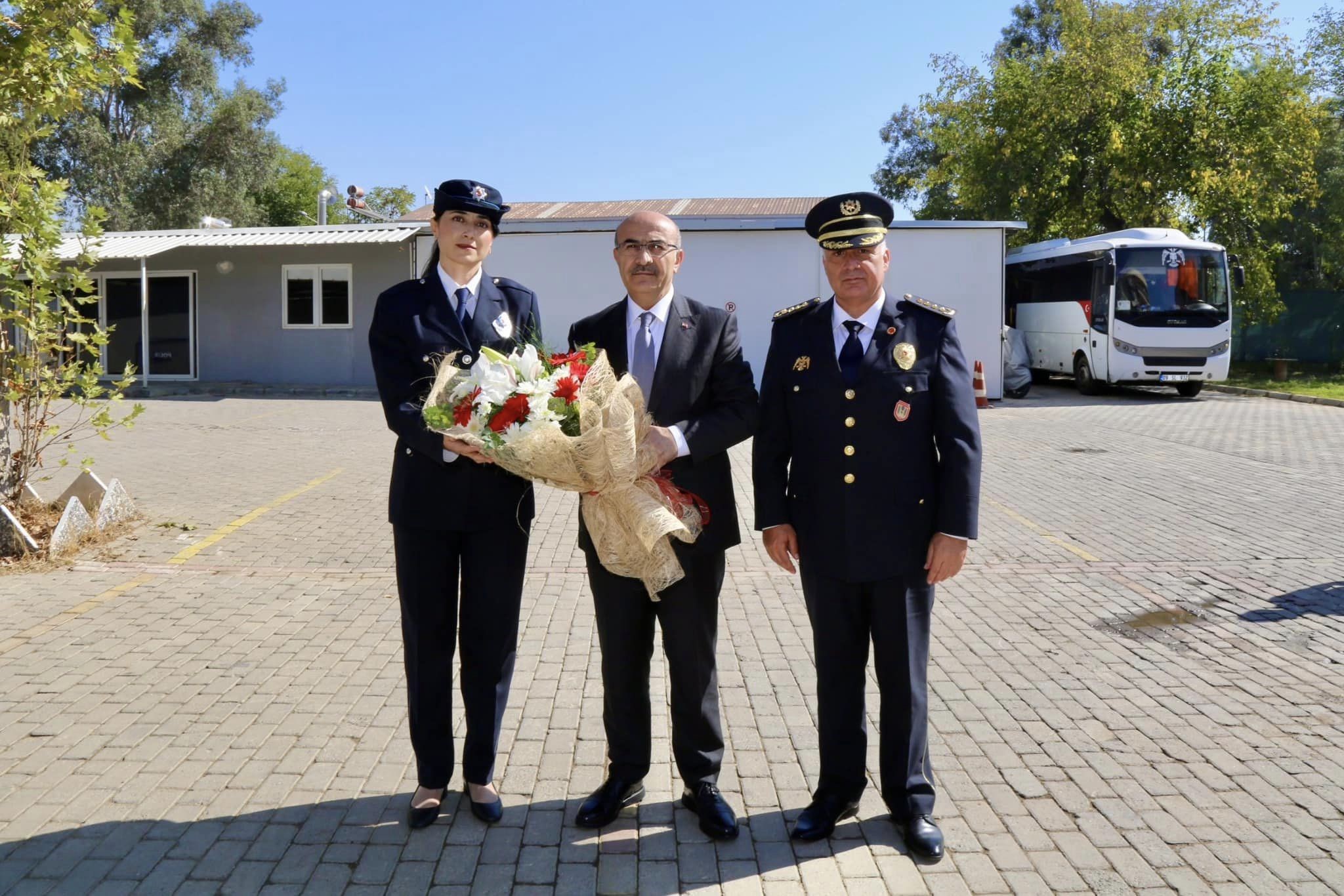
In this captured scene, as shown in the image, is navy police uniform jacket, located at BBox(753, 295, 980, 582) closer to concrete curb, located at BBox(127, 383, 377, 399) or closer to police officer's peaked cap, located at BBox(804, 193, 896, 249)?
police officer's peaked cap, located at BBox(804, 193, 896, 249)

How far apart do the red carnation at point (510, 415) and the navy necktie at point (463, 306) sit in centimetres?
60

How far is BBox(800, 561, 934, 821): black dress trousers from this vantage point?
3.41 metres

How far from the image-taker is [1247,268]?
88.2 feet

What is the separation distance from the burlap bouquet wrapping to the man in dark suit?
0.15m

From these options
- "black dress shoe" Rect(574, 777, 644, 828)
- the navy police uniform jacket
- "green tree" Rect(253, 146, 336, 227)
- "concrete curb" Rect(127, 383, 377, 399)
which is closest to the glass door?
"concrete curb" Rect(127, 383, 377, 399)

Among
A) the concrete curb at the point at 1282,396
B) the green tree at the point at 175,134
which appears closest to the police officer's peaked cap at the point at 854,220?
the concrete curb at the point at 1282,396

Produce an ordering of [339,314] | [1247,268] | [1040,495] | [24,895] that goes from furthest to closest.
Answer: [1247,268], [339,314], [1040,495], [24,895]

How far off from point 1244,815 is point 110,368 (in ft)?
86.6

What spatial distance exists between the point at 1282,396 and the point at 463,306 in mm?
22619

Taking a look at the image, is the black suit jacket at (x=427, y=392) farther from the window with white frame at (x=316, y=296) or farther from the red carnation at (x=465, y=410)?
the window with white frame at (x=316, y=296)

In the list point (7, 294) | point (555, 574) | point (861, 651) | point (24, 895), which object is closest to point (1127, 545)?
point (555, 574)

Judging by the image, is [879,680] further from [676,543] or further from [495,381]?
[495,381]

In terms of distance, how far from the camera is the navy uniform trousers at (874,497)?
3357mm

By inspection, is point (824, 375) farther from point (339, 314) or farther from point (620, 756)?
point (339, 314)
